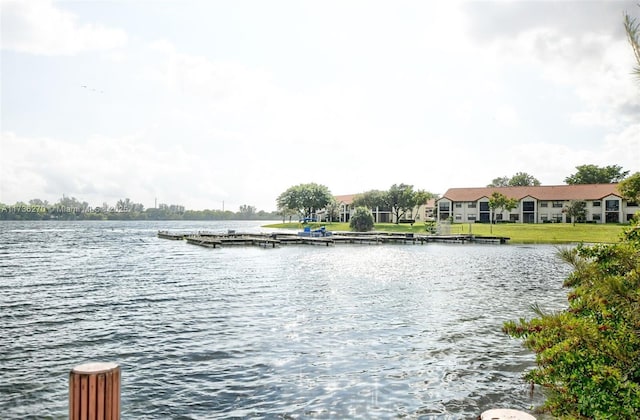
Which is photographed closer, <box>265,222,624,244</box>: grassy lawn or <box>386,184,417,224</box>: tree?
<box>265,222,624,244</box>: grassy lawn

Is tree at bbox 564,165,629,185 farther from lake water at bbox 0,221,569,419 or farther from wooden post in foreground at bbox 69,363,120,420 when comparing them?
wooden post in foreground at bbox 69,363,120,420

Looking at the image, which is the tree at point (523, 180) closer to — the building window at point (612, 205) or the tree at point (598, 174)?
the tree at point (598, 174)

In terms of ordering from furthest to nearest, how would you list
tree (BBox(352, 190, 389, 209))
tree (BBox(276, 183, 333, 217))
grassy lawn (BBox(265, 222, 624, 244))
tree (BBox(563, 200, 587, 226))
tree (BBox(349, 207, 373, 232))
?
1. tree (BBox(276, 183, 333, 217))
2. tree (BBox(352, 190, 389, 209))
3. tree (BBox(349, 207, 373, 232))
4. tree (BBox(563, 200, 587, 226))
5. grassy lawn (BBox(265, 222, 624, 244))

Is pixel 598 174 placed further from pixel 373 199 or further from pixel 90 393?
pixel 90 393


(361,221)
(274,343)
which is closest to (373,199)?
(361,221)

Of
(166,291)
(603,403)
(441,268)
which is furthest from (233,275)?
(603,403)

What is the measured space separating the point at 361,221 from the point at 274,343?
276 ft

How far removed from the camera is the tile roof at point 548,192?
10032 centimetres

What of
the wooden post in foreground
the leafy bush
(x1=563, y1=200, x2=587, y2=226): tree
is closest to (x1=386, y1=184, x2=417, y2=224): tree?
(x1=563, y1=200, x2=587, y2=226): tree

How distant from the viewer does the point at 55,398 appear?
10.2 metres

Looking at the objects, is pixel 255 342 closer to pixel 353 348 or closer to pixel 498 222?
pixel 353 348

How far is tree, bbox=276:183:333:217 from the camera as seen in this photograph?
407 ft

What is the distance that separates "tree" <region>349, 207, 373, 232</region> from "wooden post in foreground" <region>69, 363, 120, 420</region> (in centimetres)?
9370

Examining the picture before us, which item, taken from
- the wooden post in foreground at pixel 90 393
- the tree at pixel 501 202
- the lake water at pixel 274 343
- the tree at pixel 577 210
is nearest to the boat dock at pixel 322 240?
the tree at pixel 501 202
